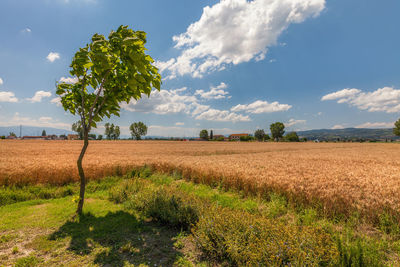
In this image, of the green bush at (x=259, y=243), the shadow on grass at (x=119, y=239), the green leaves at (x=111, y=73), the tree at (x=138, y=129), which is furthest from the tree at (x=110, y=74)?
the tree at (x=138, y=129)

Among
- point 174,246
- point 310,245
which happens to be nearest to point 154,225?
point 174,246

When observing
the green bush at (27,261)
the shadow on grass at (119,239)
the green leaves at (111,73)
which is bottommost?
the shadow on grass at (119,239)

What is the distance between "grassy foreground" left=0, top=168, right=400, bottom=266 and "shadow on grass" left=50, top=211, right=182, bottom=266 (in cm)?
2

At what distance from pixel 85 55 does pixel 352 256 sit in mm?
7945

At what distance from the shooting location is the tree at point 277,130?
515ft

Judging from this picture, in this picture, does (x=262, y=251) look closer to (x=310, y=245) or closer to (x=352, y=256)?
(x=310, y=245)

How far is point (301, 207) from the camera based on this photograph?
6.89 meters

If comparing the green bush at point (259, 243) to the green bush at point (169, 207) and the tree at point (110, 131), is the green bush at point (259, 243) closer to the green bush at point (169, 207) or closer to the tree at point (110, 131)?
the green bush at point (169, 207)

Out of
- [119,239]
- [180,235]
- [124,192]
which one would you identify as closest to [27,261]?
[119,239]

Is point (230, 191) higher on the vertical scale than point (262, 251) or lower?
lower

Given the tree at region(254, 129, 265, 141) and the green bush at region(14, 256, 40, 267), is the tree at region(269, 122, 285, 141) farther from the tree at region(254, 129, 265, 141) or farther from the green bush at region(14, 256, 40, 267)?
the green bush at region(14, 256, 40, 267)

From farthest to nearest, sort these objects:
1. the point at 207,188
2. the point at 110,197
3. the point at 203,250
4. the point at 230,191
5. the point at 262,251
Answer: the point at 207,188
the point at 230,191
the point at 110,197
the point at 203,250
the point at 262,251

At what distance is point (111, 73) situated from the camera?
6.12 meters

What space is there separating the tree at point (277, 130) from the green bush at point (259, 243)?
547 ft
